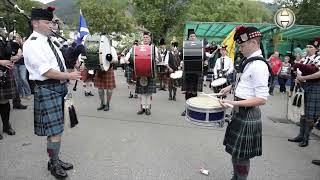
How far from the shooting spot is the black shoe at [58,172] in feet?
11.7

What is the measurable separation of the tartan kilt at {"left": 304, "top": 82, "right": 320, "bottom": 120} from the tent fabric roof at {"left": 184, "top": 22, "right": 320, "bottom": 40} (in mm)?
9772

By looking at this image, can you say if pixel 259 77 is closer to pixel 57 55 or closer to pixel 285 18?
pixel 57 55

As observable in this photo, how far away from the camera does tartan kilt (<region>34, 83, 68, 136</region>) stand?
135 inches

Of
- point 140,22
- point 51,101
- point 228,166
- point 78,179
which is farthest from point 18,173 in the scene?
point 140,22


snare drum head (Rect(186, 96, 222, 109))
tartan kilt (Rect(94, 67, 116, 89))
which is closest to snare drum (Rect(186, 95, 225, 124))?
snare drum head (Rect(186, 96, 222, 109))

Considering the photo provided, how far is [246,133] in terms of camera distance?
3047mm

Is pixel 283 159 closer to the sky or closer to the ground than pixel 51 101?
closer to the ground

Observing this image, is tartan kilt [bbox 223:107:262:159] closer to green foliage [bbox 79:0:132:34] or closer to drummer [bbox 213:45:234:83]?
drummer [bbox 213:45:234:83]

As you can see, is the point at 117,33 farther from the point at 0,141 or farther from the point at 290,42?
the point at 0,141

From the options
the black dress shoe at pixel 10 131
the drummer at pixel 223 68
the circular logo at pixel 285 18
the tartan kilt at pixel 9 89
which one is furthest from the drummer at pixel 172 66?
the black dress shoe at pixel 10 131

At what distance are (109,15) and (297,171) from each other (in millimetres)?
36218

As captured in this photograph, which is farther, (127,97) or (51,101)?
(127,97)

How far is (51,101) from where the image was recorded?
3.46m

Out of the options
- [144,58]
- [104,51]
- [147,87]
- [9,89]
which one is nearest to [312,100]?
[144,58]
